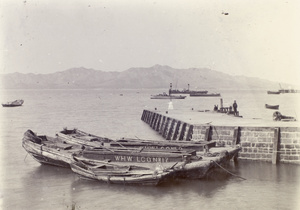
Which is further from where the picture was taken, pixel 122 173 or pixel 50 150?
pixel 50 150

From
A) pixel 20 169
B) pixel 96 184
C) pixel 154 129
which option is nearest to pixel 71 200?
pixel 96 184

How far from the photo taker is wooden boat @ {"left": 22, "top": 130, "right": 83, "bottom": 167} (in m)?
27.6

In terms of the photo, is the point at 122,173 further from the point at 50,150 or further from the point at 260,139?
the point at 260,139

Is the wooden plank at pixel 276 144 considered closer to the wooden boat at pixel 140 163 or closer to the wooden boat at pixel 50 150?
the wooden boat at pixel 140 163

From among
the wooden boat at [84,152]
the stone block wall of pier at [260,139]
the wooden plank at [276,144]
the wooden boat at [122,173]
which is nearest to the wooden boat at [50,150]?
the wooden boat at [84,152]

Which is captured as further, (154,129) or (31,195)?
(154,129)

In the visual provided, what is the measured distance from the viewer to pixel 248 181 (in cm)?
2466

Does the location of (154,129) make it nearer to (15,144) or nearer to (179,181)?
(15,144)

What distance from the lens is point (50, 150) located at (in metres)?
28.4

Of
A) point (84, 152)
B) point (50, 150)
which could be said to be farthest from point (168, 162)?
point (50, 150)

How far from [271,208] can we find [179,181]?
5.75 metres

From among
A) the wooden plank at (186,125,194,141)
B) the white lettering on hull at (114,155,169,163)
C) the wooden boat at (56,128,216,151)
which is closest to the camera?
the white lettering on hull at (114,155,169,163)

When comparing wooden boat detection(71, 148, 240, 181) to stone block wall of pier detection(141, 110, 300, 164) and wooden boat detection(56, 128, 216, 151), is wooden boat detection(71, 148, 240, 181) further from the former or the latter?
stone block wall of pier detection(141, 110, 300, 164)

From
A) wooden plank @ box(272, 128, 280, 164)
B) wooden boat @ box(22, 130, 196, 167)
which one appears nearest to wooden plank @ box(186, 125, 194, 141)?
wooden boat @ box(22, 130, 196, 167)
